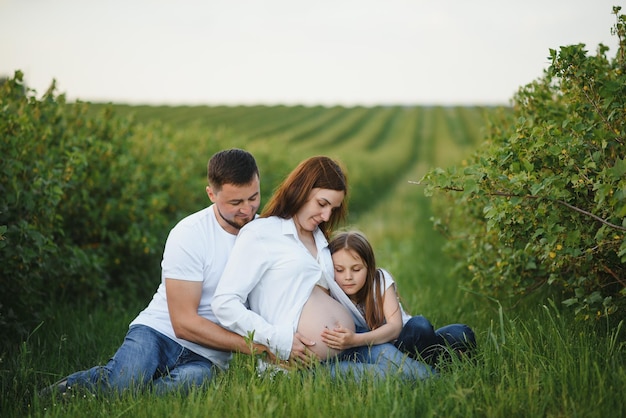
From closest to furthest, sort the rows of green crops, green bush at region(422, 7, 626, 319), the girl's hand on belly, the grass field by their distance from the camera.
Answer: the grass field, green bush at region(422, 7, 626, 319), the girl's hand on belly, the rows of green crops

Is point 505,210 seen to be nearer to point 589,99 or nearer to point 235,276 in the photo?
point 589,99

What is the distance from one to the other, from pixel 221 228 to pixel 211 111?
55.6 metres

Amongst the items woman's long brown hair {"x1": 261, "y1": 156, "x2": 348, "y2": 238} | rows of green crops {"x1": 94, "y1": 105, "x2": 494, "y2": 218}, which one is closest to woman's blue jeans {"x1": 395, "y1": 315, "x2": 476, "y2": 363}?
woman's long brown hair {"x1": 261, "y1": 156, "x2": 348, "y2": 238}

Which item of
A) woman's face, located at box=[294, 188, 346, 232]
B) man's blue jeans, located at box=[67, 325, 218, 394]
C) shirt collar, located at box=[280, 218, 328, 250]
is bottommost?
man's blue jeans, located at box=[67, 325, 218, 394]

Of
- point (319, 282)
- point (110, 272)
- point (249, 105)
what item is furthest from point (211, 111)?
point (319, 282)

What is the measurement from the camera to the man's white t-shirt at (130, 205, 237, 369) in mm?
4199

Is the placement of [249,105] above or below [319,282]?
above

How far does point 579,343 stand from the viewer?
412cm

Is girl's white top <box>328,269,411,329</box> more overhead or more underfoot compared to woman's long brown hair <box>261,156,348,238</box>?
more underfoot

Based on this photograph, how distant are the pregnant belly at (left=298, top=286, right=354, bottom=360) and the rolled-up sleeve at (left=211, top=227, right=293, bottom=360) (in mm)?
117

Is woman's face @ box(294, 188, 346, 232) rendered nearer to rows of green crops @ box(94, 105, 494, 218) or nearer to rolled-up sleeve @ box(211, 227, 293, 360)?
rolled-up sleeve @ box(211, 227, 293, 360)

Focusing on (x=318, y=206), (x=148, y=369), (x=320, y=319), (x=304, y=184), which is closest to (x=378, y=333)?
(x=320, y=319)

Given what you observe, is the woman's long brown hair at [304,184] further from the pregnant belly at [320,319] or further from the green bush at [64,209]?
the green bush at [64,209]

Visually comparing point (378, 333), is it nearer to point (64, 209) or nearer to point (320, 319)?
point (320, 319)
